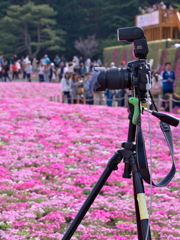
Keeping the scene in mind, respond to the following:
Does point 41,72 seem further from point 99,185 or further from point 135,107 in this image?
point 135,107

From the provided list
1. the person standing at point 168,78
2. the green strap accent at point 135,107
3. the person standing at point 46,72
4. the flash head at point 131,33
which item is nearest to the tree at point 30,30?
the person standing at point 46,72

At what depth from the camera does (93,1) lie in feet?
175

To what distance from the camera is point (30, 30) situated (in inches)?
2019

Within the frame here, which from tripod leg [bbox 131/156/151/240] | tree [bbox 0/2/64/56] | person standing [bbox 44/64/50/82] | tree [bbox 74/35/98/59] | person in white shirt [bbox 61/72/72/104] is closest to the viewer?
tripod leg [bbox 131/156/151/240]

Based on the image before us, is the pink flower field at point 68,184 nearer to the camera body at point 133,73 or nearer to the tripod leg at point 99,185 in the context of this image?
the tripod leg at point 99,185

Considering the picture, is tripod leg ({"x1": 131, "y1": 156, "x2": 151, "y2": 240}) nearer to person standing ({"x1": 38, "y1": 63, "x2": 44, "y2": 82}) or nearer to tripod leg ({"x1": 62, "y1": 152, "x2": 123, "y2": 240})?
tripod leg ({"x1": 62, "y1": 152, "x2": 123, "y2": 240})

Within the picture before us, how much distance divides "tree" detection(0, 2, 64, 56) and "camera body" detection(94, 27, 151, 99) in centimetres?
4560

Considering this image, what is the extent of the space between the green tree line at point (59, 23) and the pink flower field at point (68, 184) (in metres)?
37.2

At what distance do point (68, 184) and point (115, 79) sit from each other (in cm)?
390

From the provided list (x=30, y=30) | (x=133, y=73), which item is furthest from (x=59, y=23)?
(x=133, y=73)

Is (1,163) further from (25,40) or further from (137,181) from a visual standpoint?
(25,40)

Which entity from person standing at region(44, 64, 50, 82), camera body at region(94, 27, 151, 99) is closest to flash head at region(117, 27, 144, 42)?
camera body at region(94, 27, 151, 99)

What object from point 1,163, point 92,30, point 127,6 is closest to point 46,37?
point 92,30

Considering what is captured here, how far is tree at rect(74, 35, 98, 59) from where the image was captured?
163ft
